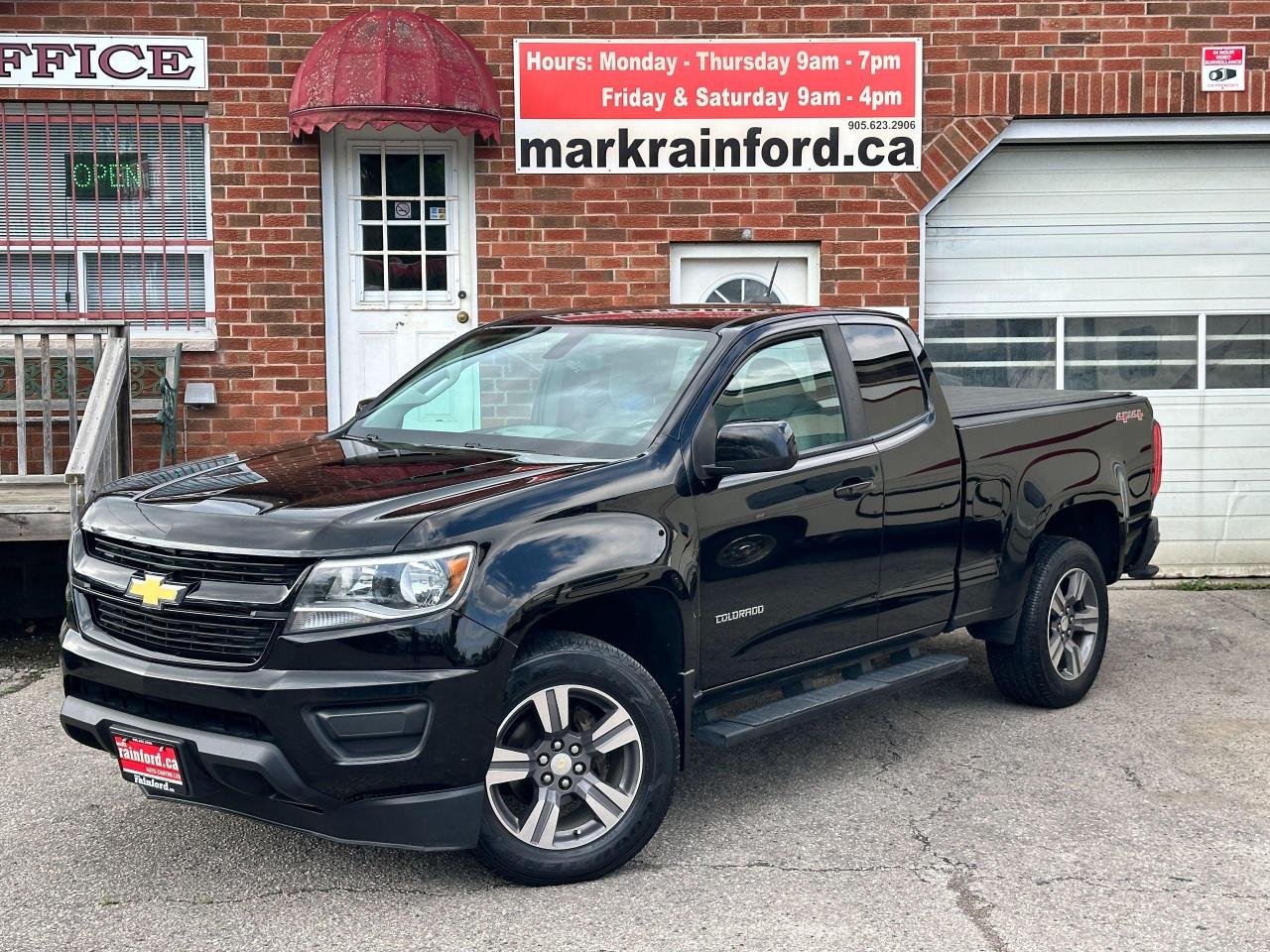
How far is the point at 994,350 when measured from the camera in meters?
10.2

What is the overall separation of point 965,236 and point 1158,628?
3.13 metres

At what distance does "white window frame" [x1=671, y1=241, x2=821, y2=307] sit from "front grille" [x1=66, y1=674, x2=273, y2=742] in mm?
5988

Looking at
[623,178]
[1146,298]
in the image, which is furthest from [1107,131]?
[623,178]

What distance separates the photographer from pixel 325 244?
9.53 metres

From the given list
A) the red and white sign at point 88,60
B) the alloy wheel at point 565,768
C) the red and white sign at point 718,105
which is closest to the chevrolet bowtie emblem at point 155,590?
the alloy wheel at point 565,768

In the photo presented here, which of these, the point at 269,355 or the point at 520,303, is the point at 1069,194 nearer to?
the point at 520,303

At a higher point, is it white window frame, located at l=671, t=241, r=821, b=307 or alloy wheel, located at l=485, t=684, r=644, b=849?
white window frame, located at l=671, t=241, r=821, b=307

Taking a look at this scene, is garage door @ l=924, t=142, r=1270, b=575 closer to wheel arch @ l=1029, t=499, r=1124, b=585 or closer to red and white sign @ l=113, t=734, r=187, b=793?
wheel arch @ l=1029, t=499, r=1124, b=585

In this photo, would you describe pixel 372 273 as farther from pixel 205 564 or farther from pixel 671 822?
pixel 205 564

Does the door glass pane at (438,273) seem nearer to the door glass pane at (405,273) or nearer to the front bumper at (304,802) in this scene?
the door glass pane at (405,273)

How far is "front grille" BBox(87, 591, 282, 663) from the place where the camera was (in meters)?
4.02

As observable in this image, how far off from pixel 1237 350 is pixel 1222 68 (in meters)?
1.92

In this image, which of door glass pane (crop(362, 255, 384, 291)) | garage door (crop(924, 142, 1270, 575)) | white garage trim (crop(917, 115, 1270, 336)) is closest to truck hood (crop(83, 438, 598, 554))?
door glass pane (crop(362, 255, 384, 291))

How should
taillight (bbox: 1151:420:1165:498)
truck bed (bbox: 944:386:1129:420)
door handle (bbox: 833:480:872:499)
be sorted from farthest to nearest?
1. taillight (bbox: 1151:420:1165:498)
2. truck bed (bbox: 944:386:1129:420)
3. door handle (bbox: 833:480:872:499)
